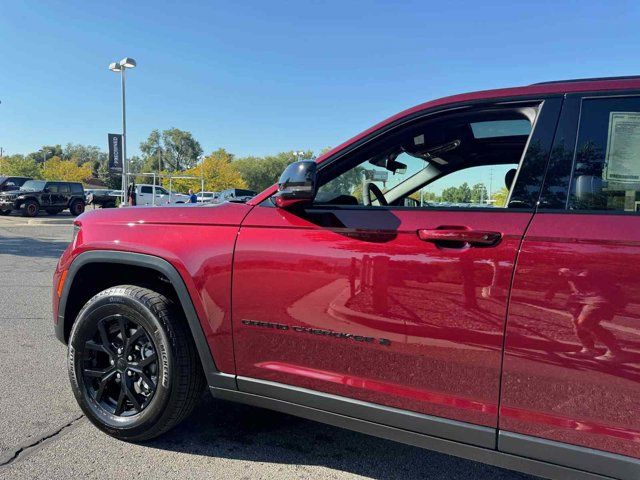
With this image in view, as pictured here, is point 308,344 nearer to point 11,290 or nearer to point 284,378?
point 284,378

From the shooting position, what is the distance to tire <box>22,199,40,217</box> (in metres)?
23.7

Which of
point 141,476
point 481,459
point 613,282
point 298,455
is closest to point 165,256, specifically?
point 141,476

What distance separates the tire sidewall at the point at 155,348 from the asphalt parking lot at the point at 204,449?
0.13 m

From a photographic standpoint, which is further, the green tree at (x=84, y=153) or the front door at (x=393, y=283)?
the green tree at (x=84, y=153)

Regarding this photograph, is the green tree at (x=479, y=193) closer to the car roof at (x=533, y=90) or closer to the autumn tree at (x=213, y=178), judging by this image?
the car roof at (x=533, y=90)

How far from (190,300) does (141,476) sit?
91 centimetres

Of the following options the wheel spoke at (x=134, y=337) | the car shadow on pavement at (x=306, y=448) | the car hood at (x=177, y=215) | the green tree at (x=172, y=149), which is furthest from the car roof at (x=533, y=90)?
the green tree at (x=172, y=149)

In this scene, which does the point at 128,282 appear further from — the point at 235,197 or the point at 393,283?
the point at 393,283

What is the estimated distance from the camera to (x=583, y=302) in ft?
5.50

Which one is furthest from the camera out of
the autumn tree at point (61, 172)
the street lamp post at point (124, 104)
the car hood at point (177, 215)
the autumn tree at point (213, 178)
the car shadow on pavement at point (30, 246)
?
the autumn tree at point (61, 172)

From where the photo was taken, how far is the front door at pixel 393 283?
1855 millimetres

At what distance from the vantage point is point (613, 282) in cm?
163

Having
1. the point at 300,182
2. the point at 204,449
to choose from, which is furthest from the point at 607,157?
the point at 204,449

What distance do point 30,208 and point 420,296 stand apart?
26587 millimetres
